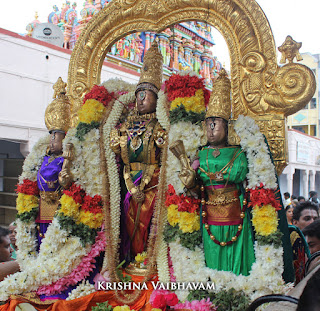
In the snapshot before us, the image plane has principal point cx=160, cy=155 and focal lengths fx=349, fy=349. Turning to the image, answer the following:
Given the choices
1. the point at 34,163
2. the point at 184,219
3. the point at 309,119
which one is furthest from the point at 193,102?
the point at 309,119

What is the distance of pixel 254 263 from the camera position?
10.8 ft

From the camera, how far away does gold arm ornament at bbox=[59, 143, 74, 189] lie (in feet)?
13.7

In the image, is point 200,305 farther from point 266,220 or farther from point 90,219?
point 90,219

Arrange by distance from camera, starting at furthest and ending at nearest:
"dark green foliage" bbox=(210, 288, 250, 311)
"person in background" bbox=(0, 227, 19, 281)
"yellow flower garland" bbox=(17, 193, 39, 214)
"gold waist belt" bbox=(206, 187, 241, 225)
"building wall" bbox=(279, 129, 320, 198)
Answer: "building wall" bbox=(279, 129, 320, 198) → "yellow flower garland" bbox=(17, 193, 39, 214) → "person in background" bbox=(0, 227, 19, 281) → "gold waist belt" bbox=(206, 187, 241, 225) → "dark green foliage" bbox=(210, 288, 250, 311)

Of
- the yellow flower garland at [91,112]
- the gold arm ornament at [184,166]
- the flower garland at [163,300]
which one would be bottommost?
the flower garland at [163,300]

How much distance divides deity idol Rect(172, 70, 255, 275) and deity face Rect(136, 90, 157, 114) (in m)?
0.91

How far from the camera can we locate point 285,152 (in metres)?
3.70

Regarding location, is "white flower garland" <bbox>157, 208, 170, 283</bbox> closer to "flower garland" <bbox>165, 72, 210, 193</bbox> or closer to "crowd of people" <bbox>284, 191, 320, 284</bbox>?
"flower garland" <bbox>165, 72, 210, 193</bbox>

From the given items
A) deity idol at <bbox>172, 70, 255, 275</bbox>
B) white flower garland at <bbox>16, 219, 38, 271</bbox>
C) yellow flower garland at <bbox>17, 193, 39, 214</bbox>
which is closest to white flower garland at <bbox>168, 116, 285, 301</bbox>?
deity idol at <bbox>172, 70, 255, 275</bbox>

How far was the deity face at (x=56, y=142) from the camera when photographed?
488 centimetres

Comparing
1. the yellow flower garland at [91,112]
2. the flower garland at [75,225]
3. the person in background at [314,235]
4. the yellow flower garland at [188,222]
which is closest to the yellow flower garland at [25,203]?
the flower garland at [75,225]

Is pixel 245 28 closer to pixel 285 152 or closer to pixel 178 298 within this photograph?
pixel 285 152

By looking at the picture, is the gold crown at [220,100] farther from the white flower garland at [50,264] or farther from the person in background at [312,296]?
the person in background at [312,296]

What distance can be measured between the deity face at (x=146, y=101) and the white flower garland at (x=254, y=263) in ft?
2.17
